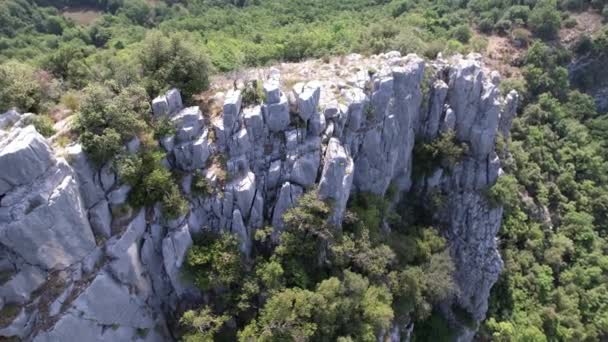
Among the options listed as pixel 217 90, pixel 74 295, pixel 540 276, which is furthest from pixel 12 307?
pixel 540 276

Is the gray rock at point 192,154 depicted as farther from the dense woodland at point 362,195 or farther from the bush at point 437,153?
the bush at point 437,153

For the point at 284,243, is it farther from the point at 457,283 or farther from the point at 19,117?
the point at 457,283

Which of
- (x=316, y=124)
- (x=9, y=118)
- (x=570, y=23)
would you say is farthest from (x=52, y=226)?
(x=570, y=23)

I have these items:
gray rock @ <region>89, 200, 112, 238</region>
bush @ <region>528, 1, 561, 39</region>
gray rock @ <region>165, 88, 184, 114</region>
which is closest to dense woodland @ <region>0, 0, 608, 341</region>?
bush @ <region>528, 1, 561, 39</region>

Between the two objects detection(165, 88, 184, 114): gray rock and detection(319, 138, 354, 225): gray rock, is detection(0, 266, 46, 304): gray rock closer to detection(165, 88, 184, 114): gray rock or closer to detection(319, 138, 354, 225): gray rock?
detection(165, 88, 184, 114): gray rock

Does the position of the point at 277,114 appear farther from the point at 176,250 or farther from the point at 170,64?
the point at 176,250
